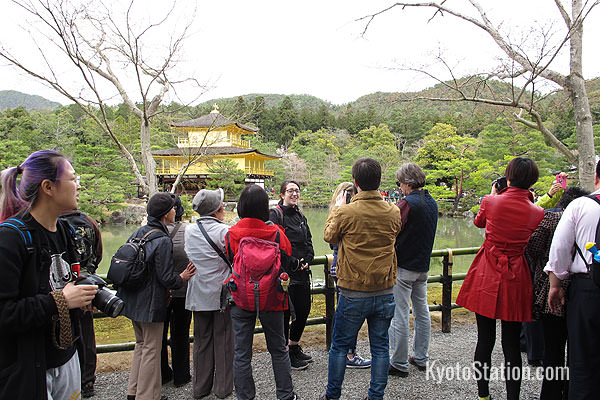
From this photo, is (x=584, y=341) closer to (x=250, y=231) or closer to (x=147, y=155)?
(x=250, y=231)

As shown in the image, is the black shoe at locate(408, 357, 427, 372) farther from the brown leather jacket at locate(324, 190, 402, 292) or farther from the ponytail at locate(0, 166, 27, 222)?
the ponytail at locate(0, 166, 27, 222)

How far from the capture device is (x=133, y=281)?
199 centimetres

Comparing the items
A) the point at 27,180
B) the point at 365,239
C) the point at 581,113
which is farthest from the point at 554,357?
the point at 581,113

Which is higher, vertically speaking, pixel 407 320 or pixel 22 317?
pixel 22 317

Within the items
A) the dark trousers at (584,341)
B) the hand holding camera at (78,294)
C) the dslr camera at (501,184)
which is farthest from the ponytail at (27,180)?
the dslr camera at (501,184)

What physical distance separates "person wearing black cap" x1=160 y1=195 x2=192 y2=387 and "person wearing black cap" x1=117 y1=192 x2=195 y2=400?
196 millimetres

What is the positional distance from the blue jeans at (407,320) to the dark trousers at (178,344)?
1.39 metres

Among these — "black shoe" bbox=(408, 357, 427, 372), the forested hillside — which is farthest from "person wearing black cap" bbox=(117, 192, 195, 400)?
the forested hillside

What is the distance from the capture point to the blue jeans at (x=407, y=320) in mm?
2408

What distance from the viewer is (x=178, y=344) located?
91.6 inches

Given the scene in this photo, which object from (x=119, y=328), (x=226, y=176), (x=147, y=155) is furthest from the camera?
(x=226, y=176)

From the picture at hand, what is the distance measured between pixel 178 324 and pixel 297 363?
880 mm

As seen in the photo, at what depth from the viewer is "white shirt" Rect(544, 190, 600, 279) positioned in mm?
1597
